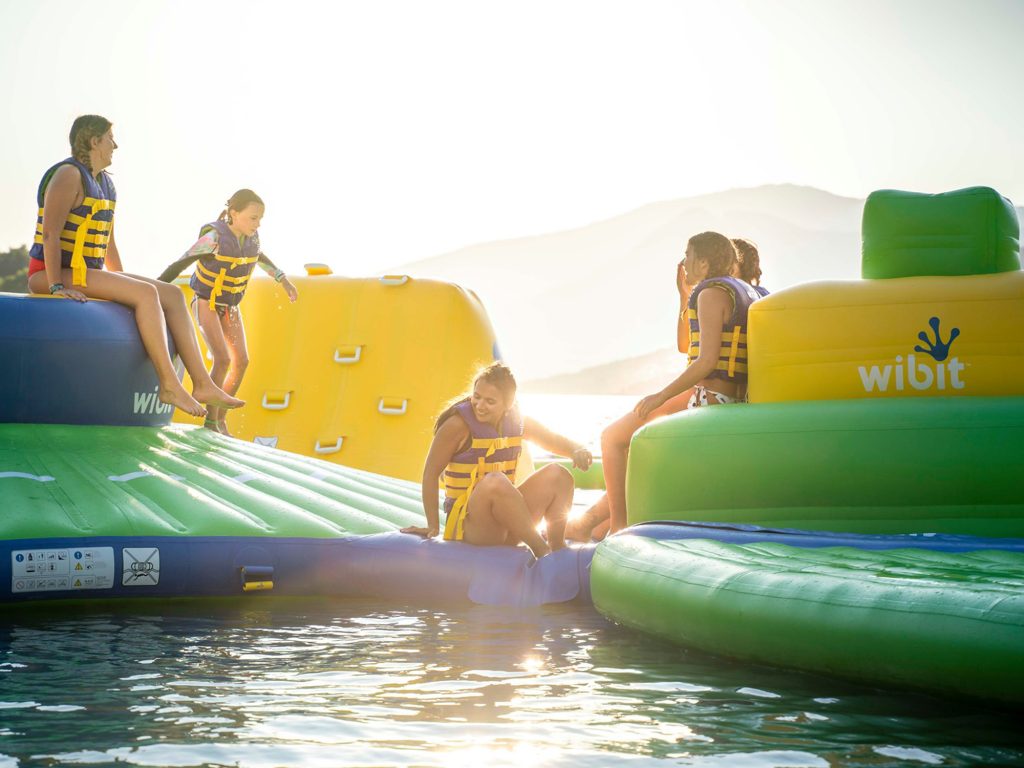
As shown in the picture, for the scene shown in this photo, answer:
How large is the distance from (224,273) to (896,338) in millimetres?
3500

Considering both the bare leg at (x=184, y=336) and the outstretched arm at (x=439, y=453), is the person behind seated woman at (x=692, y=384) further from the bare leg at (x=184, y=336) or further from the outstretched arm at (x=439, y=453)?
the bare leg at (x=184, y=336)

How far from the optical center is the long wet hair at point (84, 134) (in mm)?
5031

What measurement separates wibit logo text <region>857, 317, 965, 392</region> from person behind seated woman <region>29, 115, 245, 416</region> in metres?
2.57

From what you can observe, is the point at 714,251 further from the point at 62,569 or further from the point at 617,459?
the point at 62,569

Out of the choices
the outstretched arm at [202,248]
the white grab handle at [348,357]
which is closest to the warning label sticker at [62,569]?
the outstretched arm at [202,248]

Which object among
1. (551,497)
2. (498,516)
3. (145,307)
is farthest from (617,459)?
(145,307)

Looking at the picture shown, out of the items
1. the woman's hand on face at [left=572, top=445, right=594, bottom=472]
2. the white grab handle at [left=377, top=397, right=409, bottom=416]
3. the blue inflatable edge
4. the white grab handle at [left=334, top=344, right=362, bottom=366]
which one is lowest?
the blue inflatable edge

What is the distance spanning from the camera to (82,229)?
16.6 feet

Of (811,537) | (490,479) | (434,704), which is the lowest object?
(434,704)

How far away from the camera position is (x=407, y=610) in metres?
4.19

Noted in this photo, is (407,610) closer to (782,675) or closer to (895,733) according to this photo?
(782,675)

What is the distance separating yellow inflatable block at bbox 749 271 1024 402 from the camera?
4.09 m

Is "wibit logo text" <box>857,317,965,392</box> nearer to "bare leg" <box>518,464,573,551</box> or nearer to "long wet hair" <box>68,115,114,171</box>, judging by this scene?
"bare leg" <box>518,464,573,551</box>

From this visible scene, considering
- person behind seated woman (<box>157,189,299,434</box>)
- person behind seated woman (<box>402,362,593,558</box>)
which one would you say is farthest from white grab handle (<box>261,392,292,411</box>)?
person behind seated woman (<box>402,362,593,558</box>)
